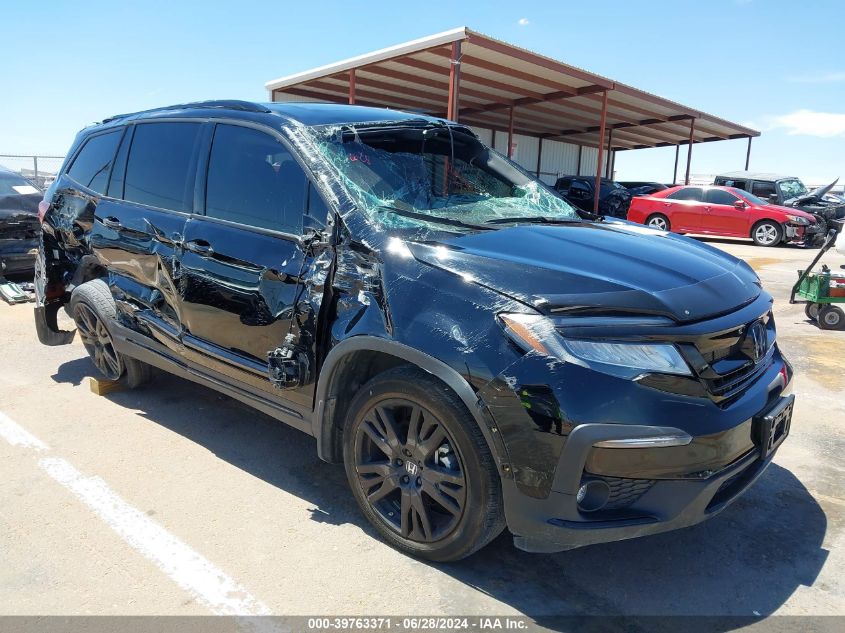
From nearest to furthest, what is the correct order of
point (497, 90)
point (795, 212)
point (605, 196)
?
point (795, 212), point (497, 90), point (605, 196)

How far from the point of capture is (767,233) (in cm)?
1599

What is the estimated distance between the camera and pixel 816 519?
3.03m

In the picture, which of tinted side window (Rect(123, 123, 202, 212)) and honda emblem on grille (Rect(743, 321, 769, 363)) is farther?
tinted side window (Rect(123, 123, 202, 212))

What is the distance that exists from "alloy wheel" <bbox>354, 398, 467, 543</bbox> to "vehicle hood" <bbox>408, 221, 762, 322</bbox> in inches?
23.9

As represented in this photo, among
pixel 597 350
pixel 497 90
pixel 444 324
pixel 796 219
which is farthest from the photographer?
pixel 497 90

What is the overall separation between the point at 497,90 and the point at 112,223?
1573 centimetres

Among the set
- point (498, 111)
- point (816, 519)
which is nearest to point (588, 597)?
point (816, 519)

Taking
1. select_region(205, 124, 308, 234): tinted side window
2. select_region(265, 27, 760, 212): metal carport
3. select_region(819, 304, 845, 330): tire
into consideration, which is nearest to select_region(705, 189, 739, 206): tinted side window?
select_region(265, 27, 760, 212): metal carport

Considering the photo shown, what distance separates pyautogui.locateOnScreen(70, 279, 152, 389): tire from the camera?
4301mm

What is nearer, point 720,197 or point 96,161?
point 96,161

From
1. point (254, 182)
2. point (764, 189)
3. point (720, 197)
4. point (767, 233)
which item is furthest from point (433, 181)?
point (764, 189)

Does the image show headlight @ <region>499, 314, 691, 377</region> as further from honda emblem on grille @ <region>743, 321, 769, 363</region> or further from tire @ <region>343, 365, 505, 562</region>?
honda emblem on grille @ <region>743, 321, 769, 363</region>

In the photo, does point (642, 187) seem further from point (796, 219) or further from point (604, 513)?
point (604, 513)

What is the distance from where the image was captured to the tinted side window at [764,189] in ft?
62.5
